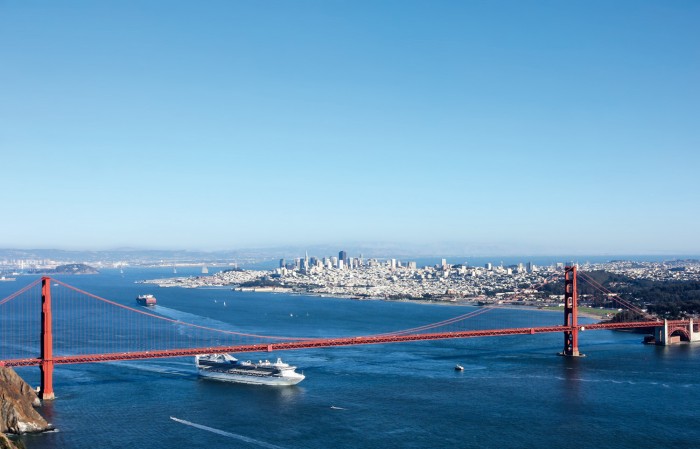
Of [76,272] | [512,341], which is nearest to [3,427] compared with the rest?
[512,341]

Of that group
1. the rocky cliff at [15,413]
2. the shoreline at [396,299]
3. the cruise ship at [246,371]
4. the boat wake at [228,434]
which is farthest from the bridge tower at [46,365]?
the shoreline at [396,299]

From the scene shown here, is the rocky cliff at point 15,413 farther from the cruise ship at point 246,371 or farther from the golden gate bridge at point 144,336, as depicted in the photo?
the cruise ship at point 246,371

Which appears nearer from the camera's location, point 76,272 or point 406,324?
point 406,324

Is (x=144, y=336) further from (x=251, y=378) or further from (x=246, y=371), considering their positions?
(x=251, y=378)

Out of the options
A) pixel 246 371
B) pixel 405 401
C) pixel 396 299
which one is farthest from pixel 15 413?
pixel 396 299

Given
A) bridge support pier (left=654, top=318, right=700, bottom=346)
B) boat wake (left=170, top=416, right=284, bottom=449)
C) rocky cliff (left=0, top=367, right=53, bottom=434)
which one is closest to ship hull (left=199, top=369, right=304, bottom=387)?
boat wake (left=170, top=416, right=284, bottom=449)

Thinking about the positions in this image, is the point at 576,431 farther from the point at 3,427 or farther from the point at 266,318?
the point at 266,318
